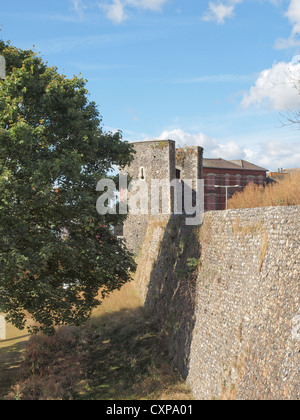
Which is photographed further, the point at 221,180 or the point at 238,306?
the point at 221,180

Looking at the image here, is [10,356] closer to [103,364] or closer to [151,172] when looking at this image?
[103,364]

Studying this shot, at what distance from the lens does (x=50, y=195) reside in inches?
551

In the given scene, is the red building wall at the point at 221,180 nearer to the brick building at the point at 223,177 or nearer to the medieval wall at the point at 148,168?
the brick building at the point at 223,177

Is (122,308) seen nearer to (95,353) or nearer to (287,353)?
(95,353)

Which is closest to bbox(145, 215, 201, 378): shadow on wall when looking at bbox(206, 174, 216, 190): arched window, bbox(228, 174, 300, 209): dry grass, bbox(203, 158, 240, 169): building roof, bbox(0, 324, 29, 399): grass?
bbox(228, 174, 300, 209): dry grass

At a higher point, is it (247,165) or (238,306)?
(247,165)

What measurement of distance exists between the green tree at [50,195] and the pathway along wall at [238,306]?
3.54 meters

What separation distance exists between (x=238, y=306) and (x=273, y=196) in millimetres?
4708

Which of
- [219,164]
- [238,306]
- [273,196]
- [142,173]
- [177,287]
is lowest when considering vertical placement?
[177,287]

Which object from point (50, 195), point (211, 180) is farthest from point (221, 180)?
point (50, 195)

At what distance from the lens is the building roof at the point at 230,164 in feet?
189

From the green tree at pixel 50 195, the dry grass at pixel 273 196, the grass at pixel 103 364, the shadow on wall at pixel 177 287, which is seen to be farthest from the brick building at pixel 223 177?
the green tree at pixel 50 195

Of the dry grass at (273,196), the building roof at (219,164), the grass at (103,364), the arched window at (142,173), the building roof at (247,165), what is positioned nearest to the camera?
the dry grass at (273,196)

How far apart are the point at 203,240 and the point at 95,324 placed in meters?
11.0
